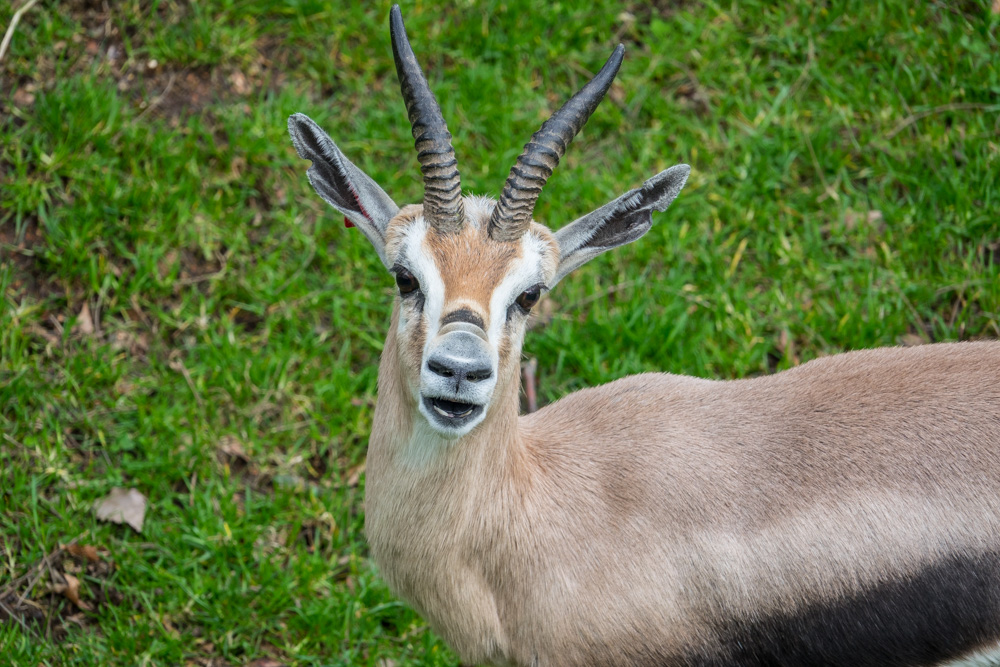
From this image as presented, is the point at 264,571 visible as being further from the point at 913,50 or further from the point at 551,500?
the point at 913,50

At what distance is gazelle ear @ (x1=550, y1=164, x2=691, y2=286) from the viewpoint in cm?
403

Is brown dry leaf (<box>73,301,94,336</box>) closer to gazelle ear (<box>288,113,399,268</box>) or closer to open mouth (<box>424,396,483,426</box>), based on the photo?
gazelle ear (<box>288,113,399,268</box>)

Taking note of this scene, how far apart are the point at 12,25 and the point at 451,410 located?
4654mm

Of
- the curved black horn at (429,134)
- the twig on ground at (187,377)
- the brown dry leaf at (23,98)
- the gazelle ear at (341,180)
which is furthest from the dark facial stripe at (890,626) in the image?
the brown dry leaf at (23,98)

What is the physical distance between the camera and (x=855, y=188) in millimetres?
6520

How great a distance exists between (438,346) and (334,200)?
1.23 m

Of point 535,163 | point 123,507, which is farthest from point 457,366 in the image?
point 123,507

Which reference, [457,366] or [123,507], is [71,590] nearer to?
[123,507]

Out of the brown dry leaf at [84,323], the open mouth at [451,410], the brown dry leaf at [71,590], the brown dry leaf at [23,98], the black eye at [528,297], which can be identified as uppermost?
the brown dry leaf at [23,98]

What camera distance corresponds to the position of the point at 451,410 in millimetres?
3396

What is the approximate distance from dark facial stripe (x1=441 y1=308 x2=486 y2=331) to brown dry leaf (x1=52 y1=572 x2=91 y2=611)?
289 cm

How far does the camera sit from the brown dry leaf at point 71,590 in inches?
190

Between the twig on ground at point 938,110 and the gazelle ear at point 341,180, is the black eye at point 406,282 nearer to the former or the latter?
the gazelle ear at point 341,180

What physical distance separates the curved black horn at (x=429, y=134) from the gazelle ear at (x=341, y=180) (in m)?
0.42
